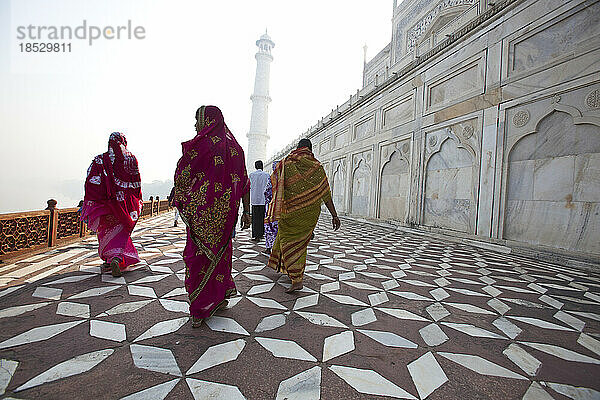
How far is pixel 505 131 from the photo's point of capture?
5328 millimetres

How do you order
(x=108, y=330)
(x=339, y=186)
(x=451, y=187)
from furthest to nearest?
(x=339, y=186) < (x=451, y=187) < (x=108, y=330)

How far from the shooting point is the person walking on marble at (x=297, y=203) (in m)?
2.66

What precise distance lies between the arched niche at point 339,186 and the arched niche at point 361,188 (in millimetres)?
764

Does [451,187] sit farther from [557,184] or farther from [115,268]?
[115,268]

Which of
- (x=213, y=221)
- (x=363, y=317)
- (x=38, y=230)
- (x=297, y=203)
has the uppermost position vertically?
(x=297, y=203)

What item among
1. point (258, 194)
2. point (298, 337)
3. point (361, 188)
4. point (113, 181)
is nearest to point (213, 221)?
point (298, 337)

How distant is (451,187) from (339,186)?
644cm

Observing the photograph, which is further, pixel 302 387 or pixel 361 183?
pixel 361 183

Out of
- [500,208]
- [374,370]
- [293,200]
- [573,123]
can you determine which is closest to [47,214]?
[293,200]

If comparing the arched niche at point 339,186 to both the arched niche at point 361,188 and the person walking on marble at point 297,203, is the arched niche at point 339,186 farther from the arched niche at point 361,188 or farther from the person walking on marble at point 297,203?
the person walking on marble at point 297,203

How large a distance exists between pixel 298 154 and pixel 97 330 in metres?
2.00

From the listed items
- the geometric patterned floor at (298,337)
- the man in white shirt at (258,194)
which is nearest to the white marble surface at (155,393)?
the geometric patterned floor at (298,337)

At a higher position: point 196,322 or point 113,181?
point 113,181

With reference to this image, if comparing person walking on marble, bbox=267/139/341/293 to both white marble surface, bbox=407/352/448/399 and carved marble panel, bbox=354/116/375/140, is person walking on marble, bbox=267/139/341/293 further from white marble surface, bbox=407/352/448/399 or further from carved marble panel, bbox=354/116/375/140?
carved marble panel, bbox=354/116/375/140
